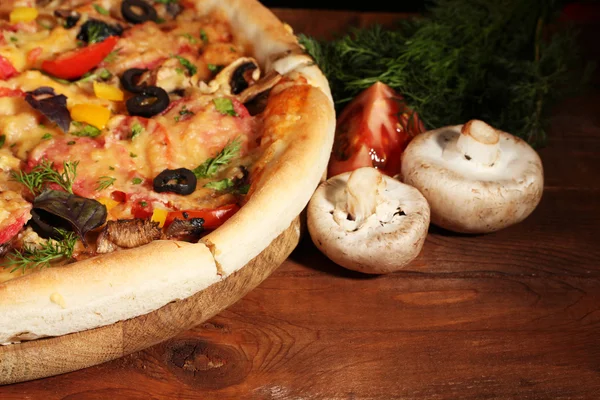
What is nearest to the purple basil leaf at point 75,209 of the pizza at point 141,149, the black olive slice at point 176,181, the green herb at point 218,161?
the pizza at point 141,149

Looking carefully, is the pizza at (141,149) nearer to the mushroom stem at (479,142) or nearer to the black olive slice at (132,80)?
the black olive slice at (132,80)

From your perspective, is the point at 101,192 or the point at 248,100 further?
the point at 248,100

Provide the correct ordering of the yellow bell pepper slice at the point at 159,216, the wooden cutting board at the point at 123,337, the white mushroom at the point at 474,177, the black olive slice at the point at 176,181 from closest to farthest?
the wooden cutting board at the point at 123,337, the yellow bell pepper slice at the point at 159,216, the black olive slice at the point at 176,181, the white mushroom at the point at 474,177

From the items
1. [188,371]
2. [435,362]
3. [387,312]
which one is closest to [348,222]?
[387,312]

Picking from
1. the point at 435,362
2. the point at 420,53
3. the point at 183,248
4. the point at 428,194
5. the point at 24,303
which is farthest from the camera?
the point at 420,53

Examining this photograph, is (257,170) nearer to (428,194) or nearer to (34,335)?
(428,194)

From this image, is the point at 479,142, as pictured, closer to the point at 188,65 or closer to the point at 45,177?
the point at 188,65
